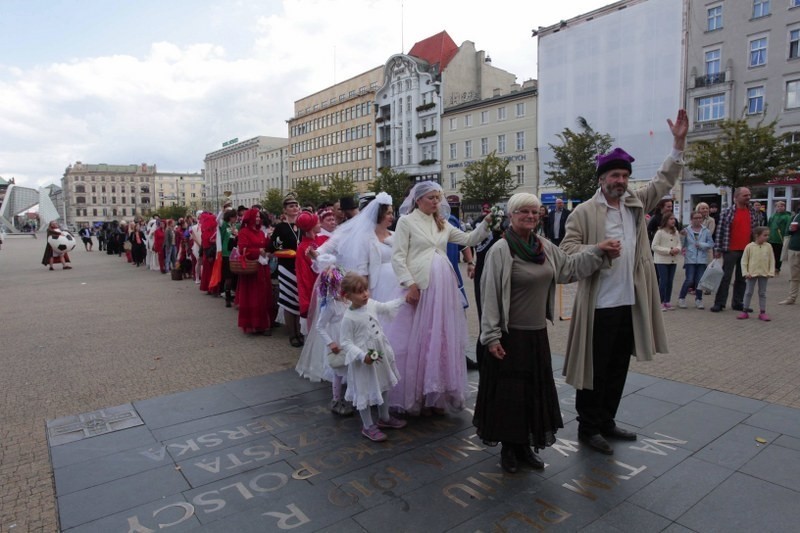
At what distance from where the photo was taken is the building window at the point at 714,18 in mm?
34531

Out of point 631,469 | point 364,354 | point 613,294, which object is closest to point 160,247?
point 364,354

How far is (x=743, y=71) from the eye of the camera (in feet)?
110

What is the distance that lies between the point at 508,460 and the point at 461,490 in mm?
429

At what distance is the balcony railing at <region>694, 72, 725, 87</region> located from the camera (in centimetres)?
3425

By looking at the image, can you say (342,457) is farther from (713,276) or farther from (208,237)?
(208,237)

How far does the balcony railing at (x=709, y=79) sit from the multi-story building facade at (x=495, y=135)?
1250 centimetres

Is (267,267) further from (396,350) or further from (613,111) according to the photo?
(613,111)

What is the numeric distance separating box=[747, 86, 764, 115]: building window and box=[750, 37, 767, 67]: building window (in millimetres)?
1510

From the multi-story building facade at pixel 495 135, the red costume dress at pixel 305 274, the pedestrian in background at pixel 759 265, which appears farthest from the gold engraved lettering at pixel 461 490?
the multi-story building facade at pixel 495 135

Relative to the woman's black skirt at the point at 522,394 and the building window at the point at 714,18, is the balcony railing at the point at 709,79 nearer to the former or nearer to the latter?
the building window at the point at 714,18

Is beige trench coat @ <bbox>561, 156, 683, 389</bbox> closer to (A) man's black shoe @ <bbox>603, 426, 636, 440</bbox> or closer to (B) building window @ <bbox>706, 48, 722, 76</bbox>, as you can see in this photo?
(A) man's black shoe @ <bbox>603, 426, 636, 440</bbox>

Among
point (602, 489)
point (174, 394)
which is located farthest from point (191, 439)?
point (602, 489)

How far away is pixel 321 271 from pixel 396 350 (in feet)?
3.61

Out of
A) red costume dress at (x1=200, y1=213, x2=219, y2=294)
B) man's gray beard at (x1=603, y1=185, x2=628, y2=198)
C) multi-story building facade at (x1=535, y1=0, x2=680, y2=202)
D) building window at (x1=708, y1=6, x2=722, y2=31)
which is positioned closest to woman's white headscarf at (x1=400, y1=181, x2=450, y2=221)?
man's gray beard at (x1=603, y1=185, x2=628, y2=198)
